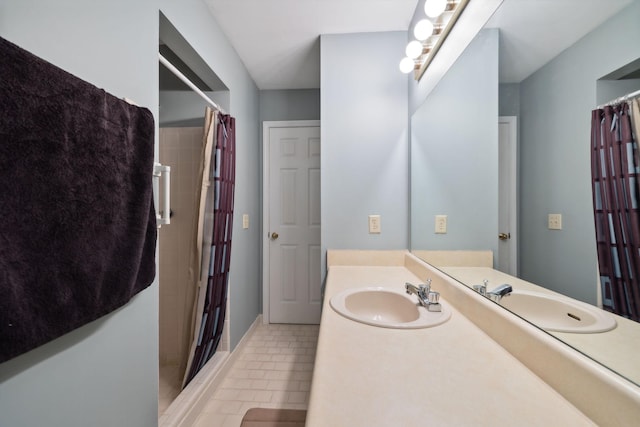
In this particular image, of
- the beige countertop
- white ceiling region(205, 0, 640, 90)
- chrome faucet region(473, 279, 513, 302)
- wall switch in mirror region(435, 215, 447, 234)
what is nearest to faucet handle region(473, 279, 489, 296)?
chrome faucet region(473, 279, 513, 302)

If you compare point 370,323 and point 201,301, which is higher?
point 370,323

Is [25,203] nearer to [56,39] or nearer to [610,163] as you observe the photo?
[56,39]

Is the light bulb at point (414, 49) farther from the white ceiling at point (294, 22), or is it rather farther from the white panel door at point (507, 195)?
the white panel door at point (507, 195)

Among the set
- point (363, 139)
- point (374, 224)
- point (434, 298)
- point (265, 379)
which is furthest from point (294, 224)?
point (434, 298)

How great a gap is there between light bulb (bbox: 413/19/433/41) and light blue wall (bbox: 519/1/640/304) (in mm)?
790

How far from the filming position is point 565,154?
559 mm

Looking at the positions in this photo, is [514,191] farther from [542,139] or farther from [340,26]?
[340,26]

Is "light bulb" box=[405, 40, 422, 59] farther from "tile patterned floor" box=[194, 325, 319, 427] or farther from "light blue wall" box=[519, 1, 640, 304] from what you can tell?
"tile patterned floor" box=[194, 325, 319, 427]

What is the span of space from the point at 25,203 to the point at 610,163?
1.23 m

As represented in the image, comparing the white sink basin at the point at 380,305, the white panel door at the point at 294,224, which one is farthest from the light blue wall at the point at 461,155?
the white panel door at the point at 294,224

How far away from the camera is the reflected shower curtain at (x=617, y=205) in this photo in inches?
17.2

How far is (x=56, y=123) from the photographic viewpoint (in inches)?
23.4

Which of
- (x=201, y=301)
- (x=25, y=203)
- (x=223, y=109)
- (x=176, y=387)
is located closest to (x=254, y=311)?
(x=176, y=387)

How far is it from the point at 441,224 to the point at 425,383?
907 mm
